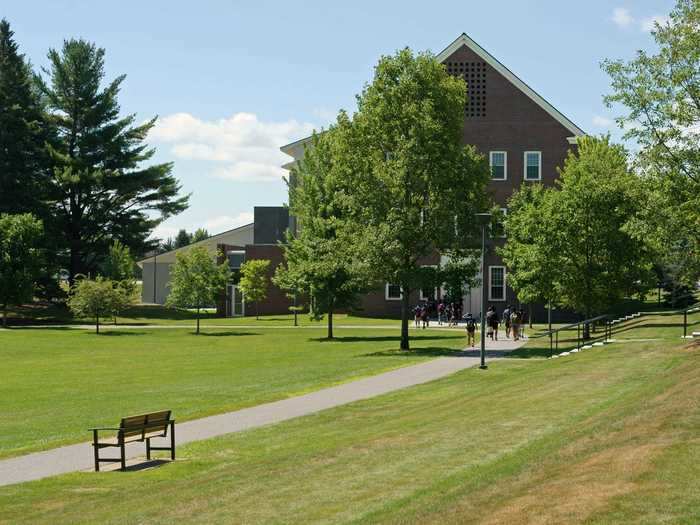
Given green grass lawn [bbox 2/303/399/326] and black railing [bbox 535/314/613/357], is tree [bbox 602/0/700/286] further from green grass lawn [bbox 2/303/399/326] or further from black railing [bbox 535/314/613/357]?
green grass lawn [bbox 2/303/399/326]

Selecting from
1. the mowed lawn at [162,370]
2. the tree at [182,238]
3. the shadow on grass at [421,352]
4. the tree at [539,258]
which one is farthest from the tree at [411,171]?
the tree at [182,238]

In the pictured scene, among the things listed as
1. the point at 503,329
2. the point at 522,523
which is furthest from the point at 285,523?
the point at 503,329

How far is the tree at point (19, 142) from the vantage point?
84312 millimetres

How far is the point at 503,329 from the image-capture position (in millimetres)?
58562

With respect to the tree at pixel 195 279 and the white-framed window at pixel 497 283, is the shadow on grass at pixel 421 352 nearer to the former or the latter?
the white-framed window at pixel 497 283

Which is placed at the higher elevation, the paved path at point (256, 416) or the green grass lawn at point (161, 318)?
the green grass lawn at point (161, 318)

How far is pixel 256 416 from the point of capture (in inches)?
923

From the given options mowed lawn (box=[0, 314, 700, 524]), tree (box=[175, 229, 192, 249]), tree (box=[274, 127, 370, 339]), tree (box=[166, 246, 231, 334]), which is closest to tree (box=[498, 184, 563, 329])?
tree (box=[274, 127, 370, 339])

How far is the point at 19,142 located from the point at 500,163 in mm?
43894

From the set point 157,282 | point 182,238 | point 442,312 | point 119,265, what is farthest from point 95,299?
point 182,238

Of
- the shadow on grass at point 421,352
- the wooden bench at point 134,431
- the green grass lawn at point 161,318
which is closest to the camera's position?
the wooden bench at point 134,431

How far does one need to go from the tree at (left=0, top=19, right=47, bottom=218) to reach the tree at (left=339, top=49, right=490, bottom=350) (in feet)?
160

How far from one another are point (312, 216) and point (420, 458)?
40.6 meters

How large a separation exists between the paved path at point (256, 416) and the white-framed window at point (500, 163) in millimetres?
32892
